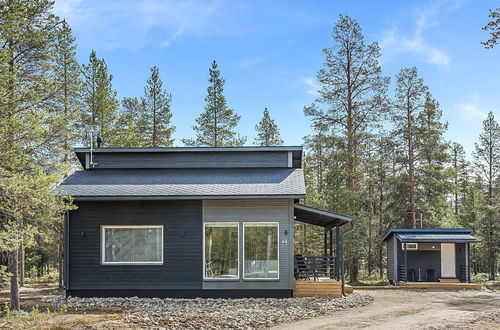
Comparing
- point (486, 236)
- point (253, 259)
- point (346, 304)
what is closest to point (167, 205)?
point (253, 259)

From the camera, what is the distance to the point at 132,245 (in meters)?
13.4

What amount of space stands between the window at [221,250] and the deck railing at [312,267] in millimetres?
1833

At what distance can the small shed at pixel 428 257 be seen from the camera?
60.1 ft

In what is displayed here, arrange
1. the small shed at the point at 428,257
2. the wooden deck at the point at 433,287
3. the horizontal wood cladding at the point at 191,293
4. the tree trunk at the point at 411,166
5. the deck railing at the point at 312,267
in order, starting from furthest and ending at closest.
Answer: the tree trunk at the point at 411,166, the small shed at the point at 428,257, the wooden deck at the point at 433,287, the deck railing at the point at 312,267, the horizontal wood cladding at the point at 191,293

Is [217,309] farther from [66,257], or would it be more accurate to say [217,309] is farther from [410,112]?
[410,112]

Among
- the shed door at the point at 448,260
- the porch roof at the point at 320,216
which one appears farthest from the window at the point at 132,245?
the shed door at the point at 448,260

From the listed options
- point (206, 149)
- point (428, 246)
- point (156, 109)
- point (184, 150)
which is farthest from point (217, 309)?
point (156, 109)

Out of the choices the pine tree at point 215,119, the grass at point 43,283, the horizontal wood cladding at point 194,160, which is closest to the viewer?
the horizontal wood cladding at point 194,160

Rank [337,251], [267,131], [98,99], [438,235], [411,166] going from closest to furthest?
[337,251]
[438,235]
[98,99]
[411,166]
[267,131]

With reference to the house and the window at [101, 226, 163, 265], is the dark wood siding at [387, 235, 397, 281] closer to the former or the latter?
the house

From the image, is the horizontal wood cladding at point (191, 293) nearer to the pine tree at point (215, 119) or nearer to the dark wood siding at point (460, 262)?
the dark wood siding at point (460, 262)

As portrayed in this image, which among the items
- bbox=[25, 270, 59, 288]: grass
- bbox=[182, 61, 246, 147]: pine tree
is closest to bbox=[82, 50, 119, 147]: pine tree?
bbox=[182, 61, 246, 147]: pine tree

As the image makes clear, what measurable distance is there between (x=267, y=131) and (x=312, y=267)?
17892 millimetres

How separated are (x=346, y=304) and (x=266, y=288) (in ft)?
7.26
